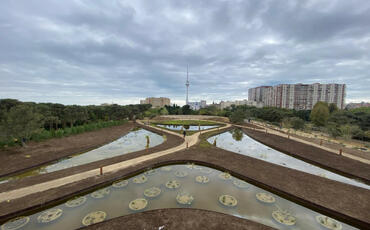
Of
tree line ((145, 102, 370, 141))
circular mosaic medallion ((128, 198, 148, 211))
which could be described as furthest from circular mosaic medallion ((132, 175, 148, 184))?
tree line ((145, 102, 370, 141))

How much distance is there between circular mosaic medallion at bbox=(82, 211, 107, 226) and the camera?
649 cm

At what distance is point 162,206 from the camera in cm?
774

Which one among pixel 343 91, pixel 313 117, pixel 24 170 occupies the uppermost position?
pixel 343 91

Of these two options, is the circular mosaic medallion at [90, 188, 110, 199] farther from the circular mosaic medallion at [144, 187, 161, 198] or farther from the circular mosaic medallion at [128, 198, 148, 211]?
the circular mosaic medallion at [144, 187, 161, 198]

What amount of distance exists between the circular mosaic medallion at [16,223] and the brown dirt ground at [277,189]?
289 millimetres

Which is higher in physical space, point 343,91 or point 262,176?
point 343,91

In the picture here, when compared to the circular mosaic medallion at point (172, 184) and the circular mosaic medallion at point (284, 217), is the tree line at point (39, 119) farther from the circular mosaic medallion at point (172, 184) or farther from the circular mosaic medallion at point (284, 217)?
the circular mosaic medallion at point (284, 217)

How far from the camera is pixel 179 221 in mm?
6367

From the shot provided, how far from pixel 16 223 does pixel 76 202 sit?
85.5 inches

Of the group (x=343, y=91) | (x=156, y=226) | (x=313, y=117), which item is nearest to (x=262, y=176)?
(x=156, y=226)

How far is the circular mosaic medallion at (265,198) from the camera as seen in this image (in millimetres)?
8227

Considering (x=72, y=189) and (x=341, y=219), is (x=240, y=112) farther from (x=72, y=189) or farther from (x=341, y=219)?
(x=72, y=189)

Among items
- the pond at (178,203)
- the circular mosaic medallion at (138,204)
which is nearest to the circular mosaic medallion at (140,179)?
the pond at (178,203)

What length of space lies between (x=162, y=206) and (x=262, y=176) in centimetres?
768
